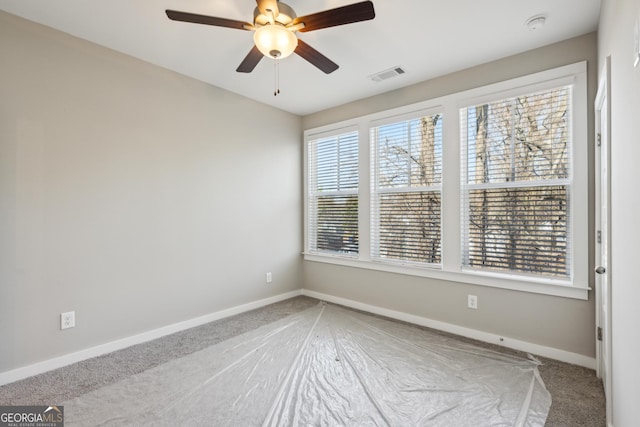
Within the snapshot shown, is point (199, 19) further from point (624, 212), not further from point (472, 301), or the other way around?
point (472, 301)

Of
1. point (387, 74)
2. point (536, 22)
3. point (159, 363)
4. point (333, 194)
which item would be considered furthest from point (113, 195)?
point (536, 22)

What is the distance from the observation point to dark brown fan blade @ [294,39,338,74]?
213 cm

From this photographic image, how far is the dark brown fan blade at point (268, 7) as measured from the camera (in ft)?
5.78

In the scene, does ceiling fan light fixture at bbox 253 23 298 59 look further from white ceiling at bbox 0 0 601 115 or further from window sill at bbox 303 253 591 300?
window sill at bbox 303 253 591 300

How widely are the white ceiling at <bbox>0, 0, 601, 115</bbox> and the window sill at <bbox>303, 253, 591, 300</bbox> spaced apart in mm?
2057

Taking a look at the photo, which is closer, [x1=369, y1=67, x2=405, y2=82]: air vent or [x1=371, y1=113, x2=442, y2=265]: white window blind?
[x1=369, y1=67, x2=405, y2=82]: air vent

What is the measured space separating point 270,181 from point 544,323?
11.0ft

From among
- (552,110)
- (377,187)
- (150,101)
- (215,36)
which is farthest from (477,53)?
(150,101)

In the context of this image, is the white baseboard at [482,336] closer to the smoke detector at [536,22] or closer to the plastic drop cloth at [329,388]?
the plastic drop cloth at [329,388]

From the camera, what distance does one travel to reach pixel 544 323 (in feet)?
8.66

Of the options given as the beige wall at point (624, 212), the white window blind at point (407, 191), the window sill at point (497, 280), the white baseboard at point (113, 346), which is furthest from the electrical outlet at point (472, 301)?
the white baseboard at point (113, 346)

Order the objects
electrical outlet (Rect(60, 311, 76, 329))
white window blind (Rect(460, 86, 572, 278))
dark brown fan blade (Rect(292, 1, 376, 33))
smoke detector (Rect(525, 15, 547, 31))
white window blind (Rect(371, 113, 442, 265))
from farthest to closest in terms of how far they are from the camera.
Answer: white window blind (Rect(371, 113, 442, 265)), white window blind (Rect(460, 86, 572, 278)), electrical outlet (Rect(60, 311, 76, 329)), smoke detector (Rect(525, 15, 547, 31)), dark brown fan blade (Rect(292, 1, 376, 33))

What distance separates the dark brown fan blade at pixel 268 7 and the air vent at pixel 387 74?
5.38 feet

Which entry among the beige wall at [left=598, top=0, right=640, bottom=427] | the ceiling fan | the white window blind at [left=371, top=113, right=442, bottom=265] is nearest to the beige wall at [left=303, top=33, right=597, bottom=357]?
the white window blind at [left=371, top=113, right=442, bottom=265]
